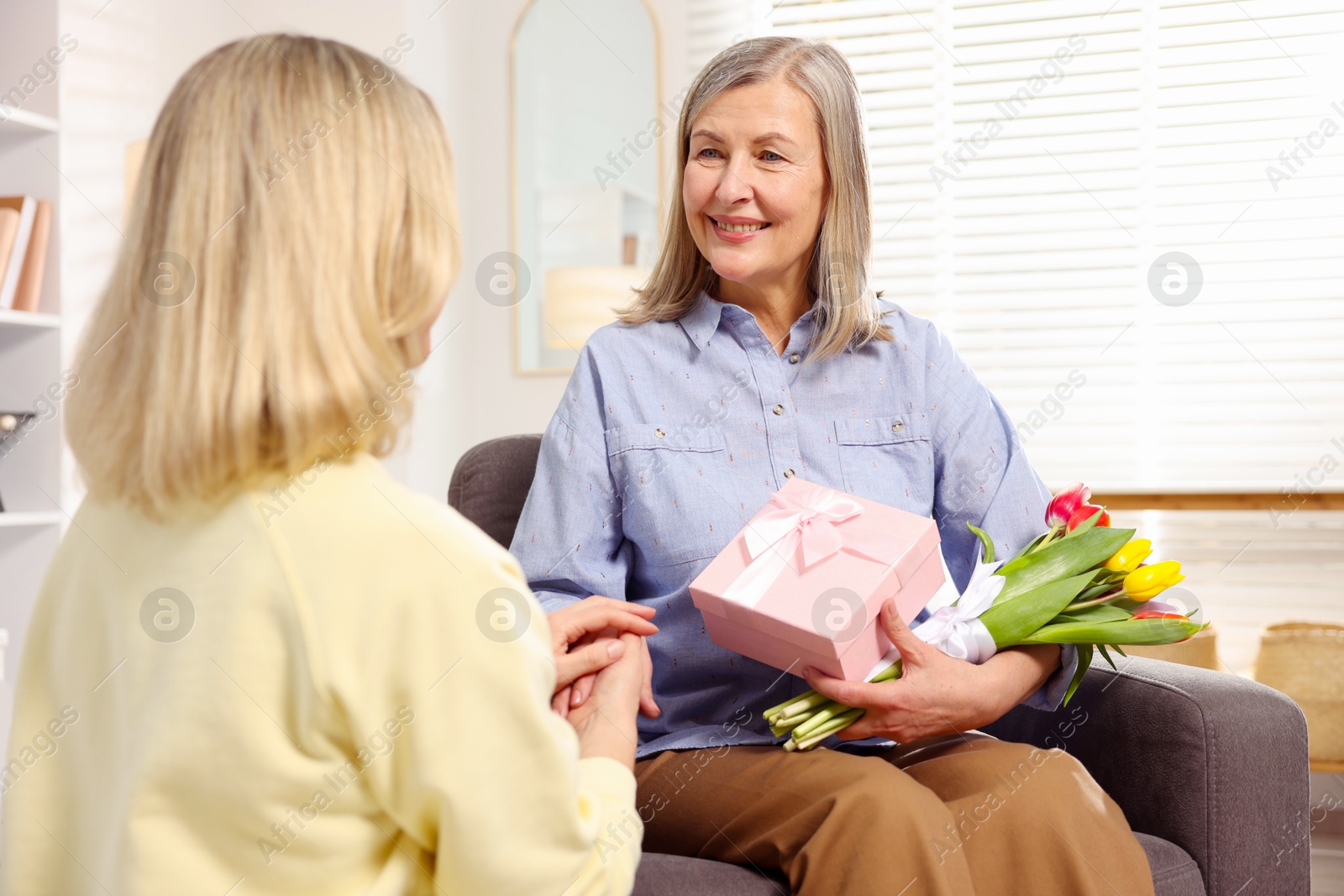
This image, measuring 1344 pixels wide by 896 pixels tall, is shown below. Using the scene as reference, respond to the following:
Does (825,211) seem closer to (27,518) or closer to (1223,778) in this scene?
(1223,778)

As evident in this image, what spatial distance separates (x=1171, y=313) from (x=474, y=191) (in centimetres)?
215

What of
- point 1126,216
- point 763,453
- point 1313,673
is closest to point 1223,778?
point 763,453

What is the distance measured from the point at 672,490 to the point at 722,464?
0.08 metres

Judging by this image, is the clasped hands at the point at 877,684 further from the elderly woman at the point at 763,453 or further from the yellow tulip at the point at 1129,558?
the yellow tulip at the point at 1129,558

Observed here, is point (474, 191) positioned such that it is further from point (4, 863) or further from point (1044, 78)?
point (4, 863)

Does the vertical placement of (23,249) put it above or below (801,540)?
above

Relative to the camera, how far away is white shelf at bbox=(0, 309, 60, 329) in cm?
228

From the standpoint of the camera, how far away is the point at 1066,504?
49.4 inches

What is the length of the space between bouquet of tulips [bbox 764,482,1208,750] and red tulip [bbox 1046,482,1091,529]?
0.04 m

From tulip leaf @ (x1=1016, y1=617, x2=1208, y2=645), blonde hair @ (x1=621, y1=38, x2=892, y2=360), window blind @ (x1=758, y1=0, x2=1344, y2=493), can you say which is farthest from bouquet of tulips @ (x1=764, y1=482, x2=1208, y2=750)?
window blind @ (x1=758, y1=0, x2=1344, y2=493)

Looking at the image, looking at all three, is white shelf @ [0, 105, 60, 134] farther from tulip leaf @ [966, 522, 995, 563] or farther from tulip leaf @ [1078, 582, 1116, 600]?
tulip leaf @ [1078, 582, 1116, 600]

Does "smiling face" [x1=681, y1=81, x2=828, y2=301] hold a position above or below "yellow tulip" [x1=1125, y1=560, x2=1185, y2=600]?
above

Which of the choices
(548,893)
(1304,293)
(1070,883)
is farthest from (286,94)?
(1304,293)

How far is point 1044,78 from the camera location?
9.64 ft
